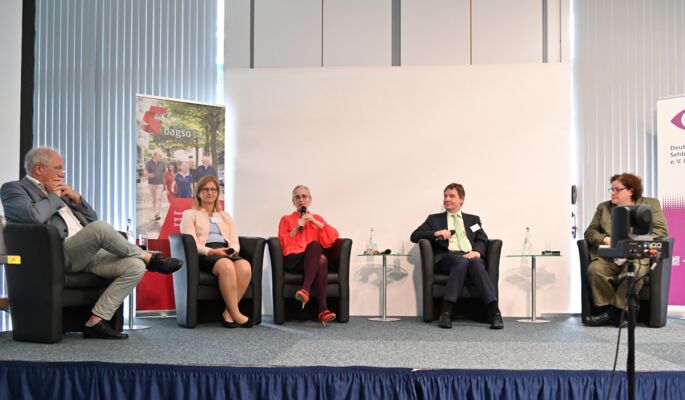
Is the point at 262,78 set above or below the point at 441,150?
above

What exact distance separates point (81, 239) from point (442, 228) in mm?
2701

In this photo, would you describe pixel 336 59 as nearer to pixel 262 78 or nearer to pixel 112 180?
pixel 262 78

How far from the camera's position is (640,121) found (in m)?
5.88

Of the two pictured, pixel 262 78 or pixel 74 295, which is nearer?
pixel 74 295

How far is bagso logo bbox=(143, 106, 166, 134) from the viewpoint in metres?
5.58

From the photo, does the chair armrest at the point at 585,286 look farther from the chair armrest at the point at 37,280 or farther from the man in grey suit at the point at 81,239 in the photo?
the chair armrest at the point at 37,280

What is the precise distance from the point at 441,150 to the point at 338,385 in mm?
3282

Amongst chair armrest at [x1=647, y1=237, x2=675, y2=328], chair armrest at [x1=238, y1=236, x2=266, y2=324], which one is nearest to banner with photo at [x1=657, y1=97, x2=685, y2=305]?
chair armrest at [x1=647, y1=237, x2=675, y2=328]

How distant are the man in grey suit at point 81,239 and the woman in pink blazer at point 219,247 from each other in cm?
60

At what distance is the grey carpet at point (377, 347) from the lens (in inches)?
125

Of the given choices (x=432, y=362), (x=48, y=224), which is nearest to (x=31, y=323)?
(x=48, y=224)

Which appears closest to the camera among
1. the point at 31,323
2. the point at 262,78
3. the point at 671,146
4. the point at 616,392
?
the point at 616,392

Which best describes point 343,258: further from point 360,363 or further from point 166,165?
point 360,363

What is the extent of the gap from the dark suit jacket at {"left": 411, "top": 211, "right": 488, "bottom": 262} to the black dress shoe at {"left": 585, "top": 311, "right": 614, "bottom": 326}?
2.88 ft
